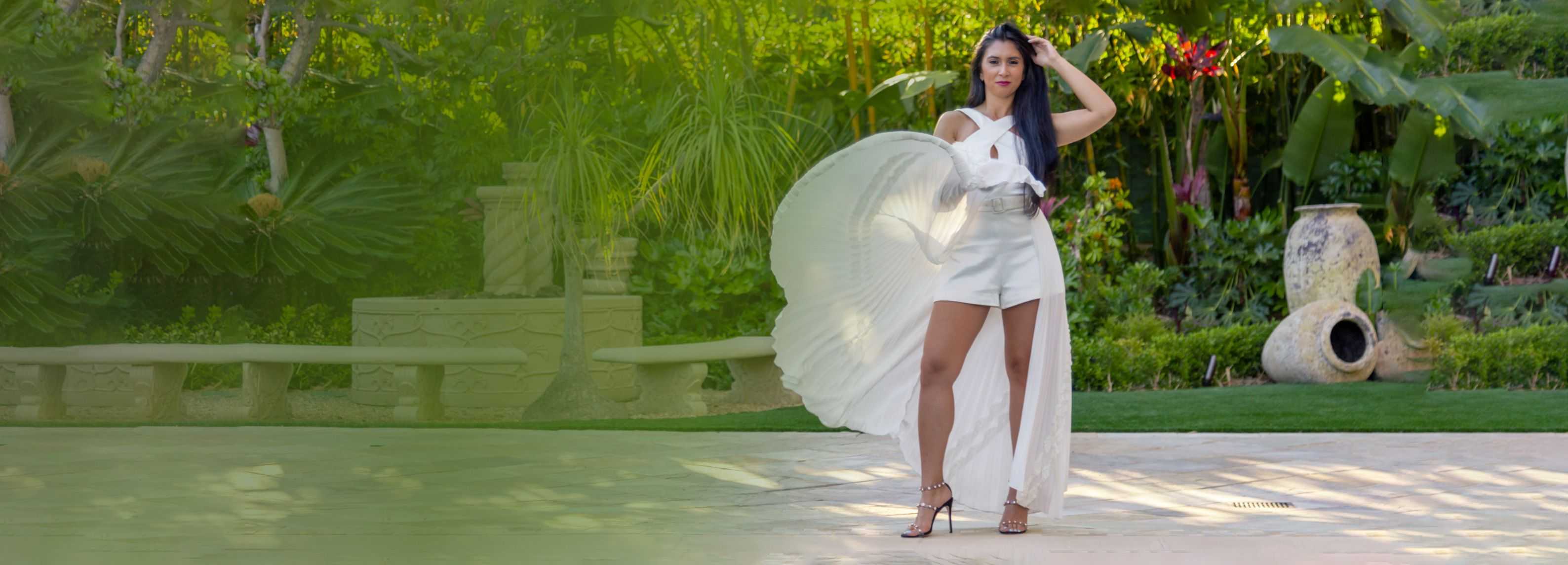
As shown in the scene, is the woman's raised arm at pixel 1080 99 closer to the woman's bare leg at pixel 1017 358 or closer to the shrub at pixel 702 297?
the woman's bare leg at pixel 1017 358

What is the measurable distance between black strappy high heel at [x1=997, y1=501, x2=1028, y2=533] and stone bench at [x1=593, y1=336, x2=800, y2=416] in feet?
8.73

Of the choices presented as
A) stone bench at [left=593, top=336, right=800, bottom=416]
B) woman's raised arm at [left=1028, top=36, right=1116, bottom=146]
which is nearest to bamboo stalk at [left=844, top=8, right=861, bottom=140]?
stone bench at [left=593, top=336, right=800, bottom=416]

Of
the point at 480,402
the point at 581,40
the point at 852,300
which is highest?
the point at 581,40

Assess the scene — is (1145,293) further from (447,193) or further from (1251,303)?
(447,193)

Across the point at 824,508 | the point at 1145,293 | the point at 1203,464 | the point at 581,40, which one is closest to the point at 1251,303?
the point at 1145,293

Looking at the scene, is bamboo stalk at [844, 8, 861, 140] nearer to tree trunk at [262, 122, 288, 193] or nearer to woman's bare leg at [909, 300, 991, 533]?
tree trunk at [262, 122, 288, 193]

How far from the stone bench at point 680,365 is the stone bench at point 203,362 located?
1.70 ft

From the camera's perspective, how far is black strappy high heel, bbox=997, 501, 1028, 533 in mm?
2846

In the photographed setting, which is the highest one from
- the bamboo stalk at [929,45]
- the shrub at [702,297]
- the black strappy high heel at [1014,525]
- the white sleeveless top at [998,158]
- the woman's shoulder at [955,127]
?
the bamboo stalk at [929,45]

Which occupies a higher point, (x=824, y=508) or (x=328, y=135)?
(x=328, y=135)

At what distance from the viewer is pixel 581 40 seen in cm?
253

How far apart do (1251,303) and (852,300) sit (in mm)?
5831

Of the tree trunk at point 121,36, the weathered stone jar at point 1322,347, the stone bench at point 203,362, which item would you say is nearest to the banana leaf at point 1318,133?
the weathered stone jar at point 1322,347

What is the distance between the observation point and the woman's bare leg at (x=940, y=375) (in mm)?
2834
